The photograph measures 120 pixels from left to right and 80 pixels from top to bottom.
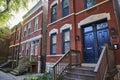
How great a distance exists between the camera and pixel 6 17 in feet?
39.3

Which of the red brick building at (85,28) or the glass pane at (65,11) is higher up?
the glass pane at (65,11)

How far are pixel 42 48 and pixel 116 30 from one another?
8.95 meters

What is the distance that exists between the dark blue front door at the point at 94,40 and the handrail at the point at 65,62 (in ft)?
2.35

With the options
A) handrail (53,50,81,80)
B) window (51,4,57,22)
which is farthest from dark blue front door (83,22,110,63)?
window (51,4,57,22)

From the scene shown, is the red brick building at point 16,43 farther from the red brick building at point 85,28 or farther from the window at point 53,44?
the red brick building at point 85,28

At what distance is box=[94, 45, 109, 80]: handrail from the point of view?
14.4 feet

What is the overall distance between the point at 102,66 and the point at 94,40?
9.36 feet

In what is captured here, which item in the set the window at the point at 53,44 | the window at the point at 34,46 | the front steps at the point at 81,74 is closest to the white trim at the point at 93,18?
the front steps at the point at 81,74

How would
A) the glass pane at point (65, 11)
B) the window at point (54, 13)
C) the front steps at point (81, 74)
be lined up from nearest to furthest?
the front steps at point (81, 74), the glass pane at point (65, 11), the window at point (54, 13)

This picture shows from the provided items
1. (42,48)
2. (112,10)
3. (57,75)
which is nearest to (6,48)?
(42,48)

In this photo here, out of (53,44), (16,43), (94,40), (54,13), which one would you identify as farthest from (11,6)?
(16,43)

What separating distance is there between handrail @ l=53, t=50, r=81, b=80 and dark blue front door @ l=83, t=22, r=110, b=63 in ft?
2.35

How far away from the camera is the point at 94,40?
7445 mm

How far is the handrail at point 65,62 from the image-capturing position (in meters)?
6.66
